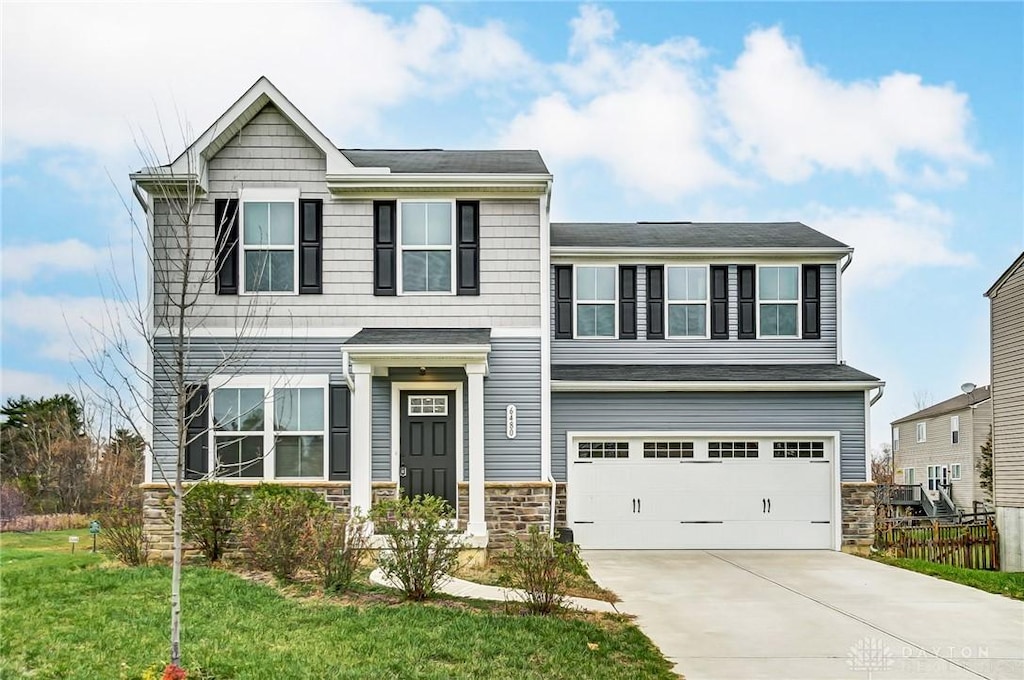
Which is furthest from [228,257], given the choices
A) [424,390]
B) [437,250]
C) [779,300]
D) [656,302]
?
[779,300]

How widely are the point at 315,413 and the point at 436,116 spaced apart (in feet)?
26.4

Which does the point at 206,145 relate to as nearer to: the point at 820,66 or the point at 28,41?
the point at 28,41

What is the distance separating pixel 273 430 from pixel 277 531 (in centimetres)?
351

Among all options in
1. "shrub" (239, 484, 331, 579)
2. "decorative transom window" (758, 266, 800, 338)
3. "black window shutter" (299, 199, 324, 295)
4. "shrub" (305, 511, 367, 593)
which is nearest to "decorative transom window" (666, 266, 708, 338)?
"decorative transom window" (758, 266, 800, 338)

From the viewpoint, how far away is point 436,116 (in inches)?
793

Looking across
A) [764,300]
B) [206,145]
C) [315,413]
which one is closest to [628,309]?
[764,300]

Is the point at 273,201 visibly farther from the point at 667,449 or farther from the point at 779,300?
the point at 779,300

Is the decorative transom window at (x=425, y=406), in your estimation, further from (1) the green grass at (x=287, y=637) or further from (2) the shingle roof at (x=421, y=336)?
(1) the green grass at (x=287, y=637)

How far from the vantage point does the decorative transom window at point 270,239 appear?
1498cm

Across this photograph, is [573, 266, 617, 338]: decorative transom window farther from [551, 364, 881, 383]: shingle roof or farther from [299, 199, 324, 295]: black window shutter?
[299, 199, 324, 295]: black window shutter

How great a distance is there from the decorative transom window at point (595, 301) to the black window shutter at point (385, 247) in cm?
504

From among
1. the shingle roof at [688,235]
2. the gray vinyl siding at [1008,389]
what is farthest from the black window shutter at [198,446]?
the gray vinyl siding at [1008,389]

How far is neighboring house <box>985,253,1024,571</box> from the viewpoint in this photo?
2044 cm

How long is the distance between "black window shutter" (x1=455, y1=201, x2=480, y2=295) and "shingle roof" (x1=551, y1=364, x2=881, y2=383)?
3386mm
